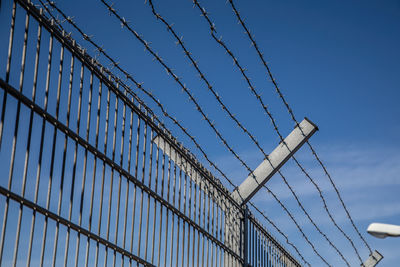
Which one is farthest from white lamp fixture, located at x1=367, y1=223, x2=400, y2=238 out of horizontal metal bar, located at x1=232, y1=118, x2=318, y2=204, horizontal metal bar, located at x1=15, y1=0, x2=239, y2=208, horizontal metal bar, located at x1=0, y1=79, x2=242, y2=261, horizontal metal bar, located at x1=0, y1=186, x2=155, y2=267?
horizontal metal bar, located at x1=0, y1=186, x2=155, y2=267

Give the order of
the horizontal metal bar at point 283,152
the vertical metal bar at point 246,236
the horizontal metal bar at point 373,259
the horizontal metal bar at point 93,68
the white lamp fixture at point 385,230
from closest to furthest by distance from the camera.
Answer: the horizontal metal bar at point 93,68, the white lamp fixture at point 385,230, the horizontal metal bar at point 283,152, the vertical metal bar at point 246,236, the horizontal metal bar at point 373,259

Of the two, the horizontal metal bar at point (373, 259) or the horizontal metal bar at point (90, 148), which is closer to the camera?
the horizontal metal bar at point (90, 148)

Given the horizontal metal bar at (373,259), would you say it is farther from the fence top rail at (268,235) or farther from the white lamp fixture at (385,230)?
the white lamp fixture at (385,230)

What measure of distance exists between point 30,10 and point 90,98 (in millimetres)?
873

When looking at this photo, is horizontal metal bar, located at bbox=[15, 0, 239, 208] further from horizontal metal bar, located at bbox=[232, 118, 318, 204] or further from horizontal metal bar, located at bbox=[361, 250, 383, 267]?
horizontal metal bar, located at bbox=[361, 250, 383, 267]

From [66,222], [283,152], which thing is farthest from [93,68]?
[283,152]

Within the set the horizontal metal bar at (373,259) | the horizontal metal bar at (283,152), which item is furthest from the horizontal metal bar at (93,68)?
the horizontal metal bar at (373,259)

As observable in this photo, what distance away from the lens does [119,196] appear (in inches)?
217

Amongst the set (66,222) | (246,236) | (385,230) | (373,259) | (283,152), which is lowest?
(66,222)

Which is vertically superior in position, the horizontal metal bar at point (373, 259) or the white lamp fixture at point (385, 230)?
the horizontal metal bar at point (373, 259)

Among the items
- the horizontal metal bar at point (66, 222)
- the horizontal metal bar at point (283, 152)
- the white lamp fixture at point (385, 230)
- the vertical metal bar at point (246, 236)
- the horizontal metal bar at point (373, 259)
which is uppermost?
the horizontal metal bar at point (373, 259)

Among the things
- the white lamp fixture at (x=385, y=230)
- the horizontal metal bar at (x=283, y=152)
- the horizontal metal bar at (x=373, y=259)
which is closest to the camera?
the white lamp fixture at (x=385, y=230)

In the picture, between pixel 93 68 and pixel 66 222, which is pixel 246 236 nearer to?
pixel 93 68

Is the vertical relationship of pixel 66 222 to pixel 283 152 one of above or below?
below
